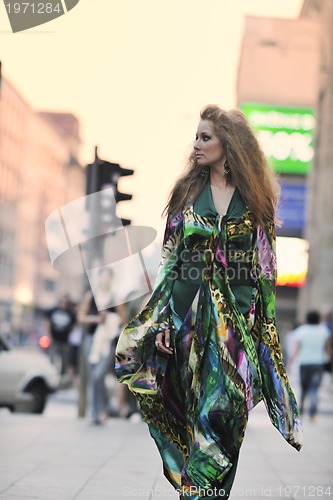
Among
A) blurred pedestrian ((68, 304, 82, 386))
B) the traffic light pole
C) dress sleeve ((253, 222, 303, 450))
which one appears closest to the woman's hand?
dress sleeve ((253, 222, 303, 450))

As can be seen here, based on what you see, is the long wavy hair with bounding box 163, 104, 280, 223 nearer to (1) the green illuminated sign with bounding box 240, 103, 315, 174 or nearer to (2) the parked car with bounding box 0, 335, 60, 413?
(2) the parked car with bounding box 0, 335, 60, 413

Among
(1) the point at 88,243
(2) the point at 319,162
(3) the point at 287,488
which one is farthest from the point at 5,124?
(3) the point at 287,488

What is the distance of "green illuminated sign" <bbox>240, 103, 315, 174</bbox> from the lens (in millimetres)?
58688

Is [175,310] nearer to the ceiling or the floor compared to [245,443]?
nearer to the ceiling

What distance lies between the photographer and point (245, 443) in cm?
1088

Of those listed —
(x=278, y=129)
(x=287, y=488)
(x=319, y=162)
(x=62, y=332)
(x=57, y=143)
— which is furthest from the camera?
(x=57, y=143)

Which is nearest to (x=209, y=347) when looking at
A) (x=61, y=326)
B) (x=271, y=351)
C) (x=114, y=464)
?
(x=271, y=351)

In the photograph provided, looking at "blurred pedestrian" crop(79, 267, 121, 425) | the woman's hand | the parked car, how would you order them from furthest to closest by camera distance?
the parked car, "blurred pedestrian" crop(79, 267, 121, 425), the woman's hand

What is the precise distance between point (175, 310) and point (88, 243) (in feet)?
31.3

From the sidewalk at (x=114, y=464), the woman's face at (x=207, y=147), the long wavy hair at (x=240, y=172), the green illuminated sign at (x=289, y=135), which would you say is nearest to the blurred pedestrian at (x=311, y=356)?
the sidewalk at (x=114, y=464)

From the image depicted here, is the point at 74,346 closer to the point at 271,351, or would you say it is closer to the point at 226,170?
the point at 226,170

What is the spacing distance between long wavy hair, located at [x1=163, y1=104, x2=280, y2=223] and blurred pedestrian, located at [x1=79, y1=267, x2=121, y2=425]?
8.36m

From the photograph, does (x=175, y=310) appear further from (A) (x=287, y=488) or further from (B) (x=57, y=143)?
(B) (x=57, y=143)

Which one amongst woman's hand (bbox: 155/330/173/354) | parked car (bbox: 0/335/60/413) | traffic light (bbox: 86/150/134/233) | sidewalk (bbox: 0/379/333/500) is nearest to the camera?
woman's hand (bbox: 155/330/173/354)
